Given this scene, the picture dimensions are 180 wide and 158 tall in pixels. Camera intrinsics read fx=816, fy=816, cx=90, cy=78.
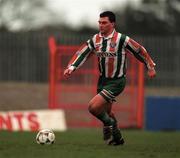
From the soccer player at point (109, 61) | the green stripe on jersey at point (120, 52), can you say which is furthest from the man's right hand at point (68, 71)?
the green stripe on jersey at point (120, 52)

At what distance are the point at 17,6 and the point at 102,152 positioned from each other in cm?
4216

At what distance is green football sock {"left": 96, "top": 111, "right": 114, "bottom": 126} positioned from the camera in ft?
43.5

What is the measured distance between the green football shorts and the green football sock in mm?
250

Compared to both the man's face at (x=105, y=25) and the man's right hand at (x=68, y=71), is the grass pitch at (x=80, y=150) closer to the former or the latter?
the man's right hand at (x=68, y=71)

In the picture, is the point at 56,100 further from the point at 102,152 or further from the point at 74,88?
the point at 102,152

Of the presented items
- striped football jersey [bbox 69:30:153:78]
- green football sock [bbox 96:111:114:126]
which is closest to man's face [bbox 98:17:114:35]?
striped football jersey [bbox 69:30:153:78]

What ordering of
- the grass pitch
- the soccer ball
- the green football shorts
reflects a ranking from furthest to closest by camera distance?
the green football shorts → the soccer ball → the grass pitch

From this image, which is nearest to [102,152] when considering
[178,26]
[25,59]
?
[25,59]

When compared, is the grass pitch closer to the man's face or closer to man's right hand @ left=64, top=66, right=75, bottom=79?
man's right hand @ left=64, top=66, right=75, bottom=79

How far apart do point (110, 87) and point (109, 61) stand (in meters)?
0.42

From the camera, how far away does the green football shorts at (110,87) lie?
→ 1323cm

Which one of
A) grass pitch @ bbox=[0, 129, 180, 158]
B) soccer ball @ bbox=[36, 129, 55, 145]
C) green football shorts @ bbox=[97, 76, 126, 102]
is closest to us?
grass pitch @ bbox=[0, 129, 180, 158]

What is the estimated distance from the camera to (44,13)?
56719 millimetres

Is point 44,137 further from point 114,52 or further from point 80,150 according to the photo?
point 114,52
